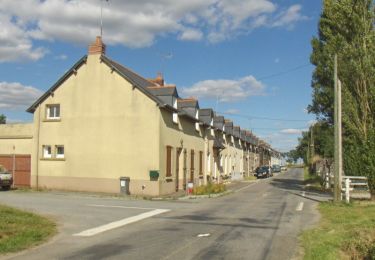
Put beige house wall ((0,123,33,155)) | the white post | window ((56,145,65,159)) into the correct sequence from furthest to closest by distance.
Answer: beige house wall ((0,123,33,155)) < window ((56,145,65,159)) < the white post

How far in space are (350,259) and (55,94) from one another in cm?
2371

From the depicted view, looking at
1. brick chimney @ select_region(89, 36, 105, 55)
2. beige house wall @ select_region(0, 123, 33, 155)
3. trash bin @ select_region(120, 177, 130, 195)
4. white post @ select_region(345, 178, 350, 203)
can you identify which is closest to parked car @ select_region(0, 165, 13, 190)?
beige house wall @ select_region(0, 123, 33, 155)

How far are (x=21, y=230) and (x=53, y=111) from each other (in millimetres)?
18799

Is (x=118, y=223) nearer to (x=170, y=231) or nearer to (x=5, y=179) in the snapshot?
(x=170, y=231)

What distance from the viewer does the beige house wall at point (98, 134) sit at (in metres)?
26.6

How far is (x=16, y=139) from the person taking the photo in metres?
30.3

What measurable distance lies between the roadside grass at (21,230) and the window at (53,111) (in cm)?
1509

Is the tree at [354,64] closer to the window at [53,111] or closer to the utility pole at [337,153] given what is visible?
the utility pole at [337,153]

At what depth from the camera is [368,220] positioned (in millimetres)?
14898

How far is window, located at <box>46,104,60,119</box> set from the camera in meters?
29.7

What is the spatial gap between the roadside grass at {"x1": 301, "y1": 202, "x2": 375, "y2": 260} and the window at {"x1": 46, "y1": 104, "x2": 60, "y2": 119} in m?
18.4

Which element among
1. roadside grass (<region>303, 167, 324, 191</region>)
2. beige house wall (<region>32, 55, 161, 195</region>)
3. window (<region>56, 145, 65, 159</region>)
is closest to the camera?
beige house wall (<region>32, 55, 161, 195</region>)

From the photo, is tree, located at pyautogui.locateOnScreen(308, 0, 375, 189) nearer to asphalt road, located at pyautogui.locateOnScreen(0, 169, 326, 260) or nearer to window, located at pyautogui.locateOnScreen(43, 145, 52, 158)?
asphalt road, located at pyautogui.locateOnScreen(0, 169, 326, 260)

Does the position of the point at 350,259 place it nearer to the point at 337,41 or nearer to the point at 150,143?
the point at 150,143
